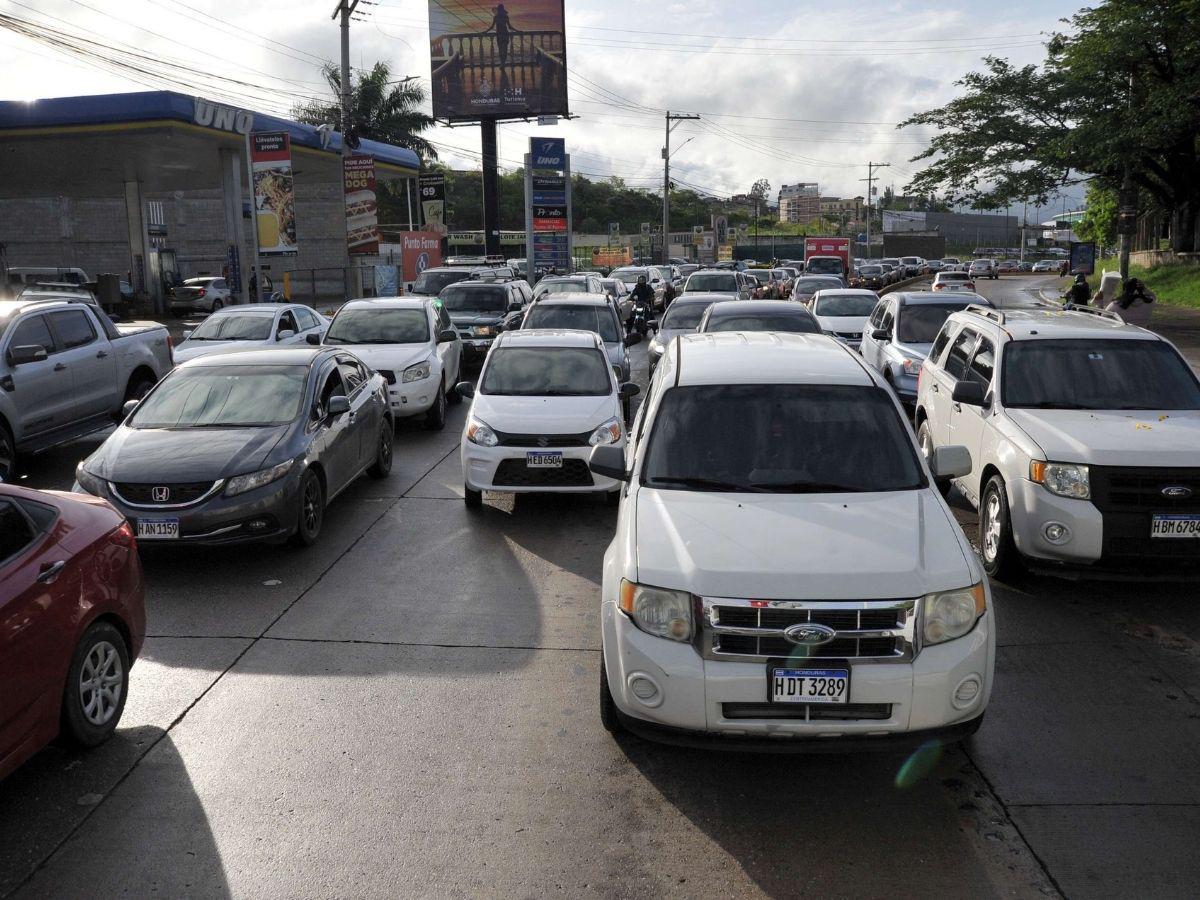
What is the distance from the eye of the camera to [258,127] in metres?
31.1

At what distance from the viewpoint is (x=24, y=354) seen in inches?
435

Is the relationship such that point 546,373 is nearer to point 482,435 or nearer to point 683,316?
point 482,435

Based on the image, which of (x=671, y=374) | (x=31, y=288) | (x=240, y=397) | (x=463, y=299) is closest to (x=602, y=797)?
(x=671, y=374)

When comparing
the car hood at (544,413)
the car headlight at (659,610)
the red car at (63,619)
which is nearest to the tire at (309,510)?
the car hood at (544,413)

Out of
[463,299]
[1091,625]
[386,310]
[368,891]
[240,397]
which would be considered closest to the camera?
[368,891]

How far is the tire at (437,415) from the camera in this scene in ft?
48.1

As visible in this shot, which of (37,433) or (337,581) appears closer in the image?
(337,581)

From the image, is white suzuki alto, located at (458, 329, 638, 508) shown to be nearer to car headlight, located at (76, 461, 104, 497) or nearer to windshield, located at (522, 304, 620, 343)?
car headlight, located at (76, 461, 104, 497)

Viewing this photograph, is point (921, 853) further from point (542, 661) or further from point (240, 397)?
point (240, 397)

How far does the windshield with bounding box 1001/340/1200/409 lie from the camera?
8219 millimetres

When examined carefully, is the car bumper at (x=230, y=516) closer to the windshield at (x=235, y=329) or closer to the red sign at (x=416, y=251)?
the windshield at (x=235, y=329)

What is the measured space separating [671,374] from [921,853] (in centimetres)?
302

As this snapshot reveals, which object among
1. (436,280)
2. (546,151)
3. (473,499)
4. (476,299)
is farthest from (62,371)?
(546,151)

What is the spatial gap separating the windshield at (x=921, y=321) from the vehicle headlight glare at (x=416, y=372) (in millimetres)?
6458
